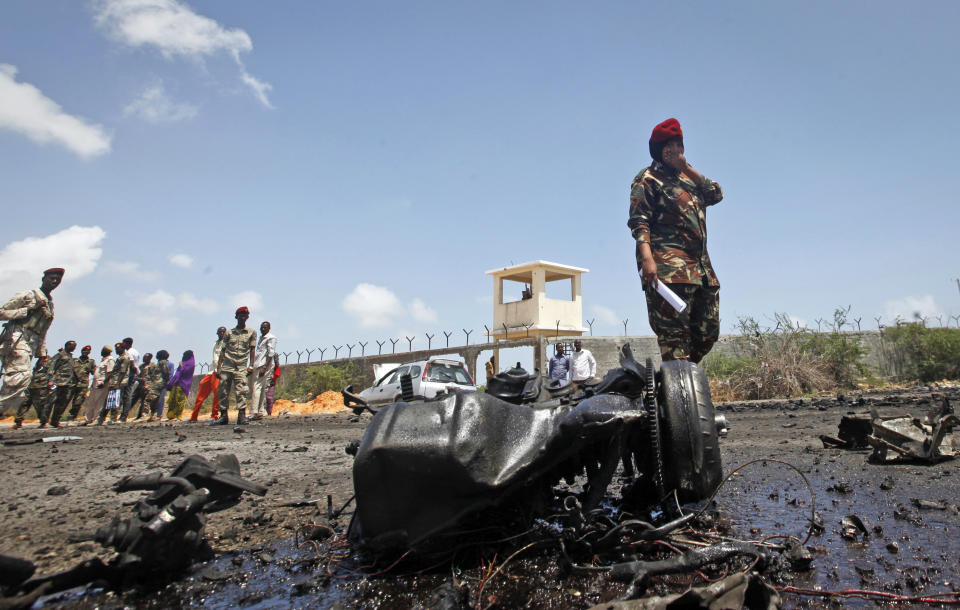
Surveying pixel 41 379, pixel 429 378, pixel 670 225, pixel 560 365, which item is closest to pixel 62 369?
pixel 41 379

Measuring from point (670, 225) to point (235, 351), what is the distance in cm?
787

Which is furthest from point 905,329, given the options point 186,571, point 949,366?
point 186,571

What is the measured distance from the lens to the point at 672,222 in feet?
12.9

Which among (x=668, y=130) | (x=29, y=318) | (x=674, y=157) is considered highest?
(x=668, y=130)

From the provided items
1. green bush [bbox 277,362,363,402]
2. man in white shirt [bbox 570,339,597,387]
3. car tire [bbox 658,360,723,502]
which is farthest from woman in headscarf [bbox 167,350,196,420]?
car tire [bbox 658,360,723,502]

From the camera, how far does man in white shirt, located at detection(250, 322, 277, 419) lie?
33.2 ft

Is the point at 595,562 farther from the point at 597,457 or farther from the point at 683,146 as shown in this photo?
the point at 683,146

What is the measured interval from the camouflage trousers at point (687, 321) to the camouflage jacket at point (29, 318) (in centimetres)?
715

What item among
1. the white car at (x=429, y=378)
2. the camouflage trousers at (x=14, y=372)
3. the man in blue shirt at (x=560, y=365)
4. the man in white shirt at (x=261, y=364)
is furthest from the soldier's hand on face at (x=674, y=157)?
the man in white shirt at (x=261, y=364)

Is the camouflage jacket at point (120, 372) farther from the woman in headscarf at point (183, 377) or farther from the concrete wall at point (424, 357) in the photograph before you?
the concrete wall at point (424, 357)

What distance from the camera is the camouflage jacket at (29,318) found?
6.27 meters

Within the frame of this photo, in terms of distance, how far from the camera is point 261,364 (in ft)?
33.3

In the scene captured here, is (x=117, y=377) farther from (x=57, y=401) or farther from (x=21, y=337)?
(x=21, y=337)

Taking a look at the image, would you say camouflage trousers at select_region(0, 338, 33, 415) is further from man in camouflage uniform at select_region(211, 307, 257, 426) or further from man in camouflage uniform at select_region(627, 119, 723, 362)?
man in camouflage uniform at select_region(627, 119, 723, 362)
